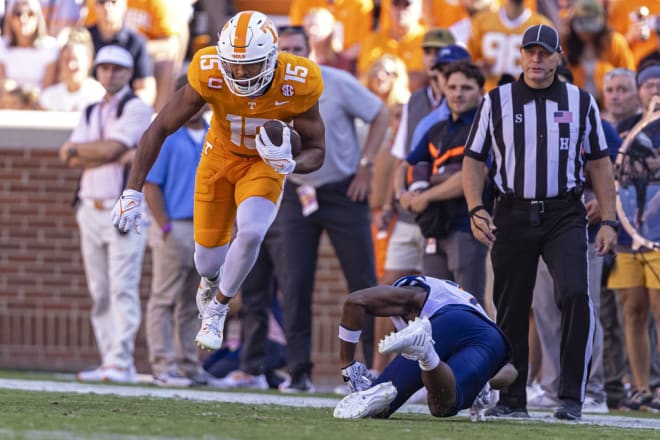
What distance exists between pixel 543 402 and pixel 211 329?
2.36 m

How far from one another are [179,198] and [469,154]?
3.36 meters

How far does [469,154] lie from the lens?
7980mm

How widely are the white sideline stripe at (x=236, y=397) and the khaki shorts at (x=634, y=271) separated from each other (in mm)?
1185

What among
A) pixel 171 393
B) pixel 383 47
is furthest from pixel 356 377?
pixel 383 47

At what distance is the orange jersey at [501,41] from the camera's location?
11.8 meters

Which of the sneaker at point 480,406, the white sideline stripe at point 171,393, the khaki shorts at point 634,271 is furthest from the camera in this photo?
the khaki shorts at point 634,271

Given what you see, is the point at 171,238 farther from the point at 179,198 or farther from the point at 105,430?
the point at 105,430

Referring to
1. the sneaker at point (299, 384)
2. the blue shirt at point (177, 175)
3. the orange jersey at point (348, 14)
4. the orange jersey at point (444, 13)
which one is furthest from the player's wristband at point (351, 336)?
the orange jersey at point (348, 14)

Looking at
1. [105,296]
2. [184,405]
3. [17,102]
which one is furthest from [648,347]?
[17,102]

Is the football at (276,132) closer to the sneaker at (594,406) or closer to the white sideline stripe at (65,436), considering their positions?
the white sideline stripe at (65,436)

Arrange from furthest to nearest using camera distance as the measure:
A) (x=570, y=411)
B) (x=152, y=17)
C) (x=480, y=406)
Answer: (x=152, y=17) → (x=570, y=411) → (x=480, y=406)

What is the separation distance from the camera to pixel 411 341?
6.54 meters

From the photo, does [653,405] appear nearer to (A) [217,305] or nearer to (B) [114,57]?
(A) [217,305]

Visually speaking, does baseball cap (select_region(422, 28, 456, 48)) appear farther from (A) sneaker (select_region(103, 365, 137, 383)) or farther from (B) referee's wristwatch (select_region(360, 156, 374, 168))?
(A) sneaker (select_region(103, 365, 137, 383))
